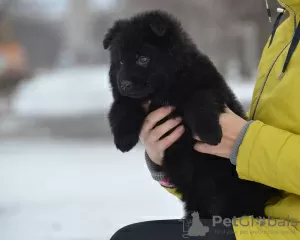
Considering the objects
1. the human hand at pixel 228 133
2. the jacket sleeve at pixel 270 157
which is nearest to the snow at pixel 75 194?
the human hand at pixel 228 133

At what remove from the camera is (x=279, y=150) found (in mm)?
1067

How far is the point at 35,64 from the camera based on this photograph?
4691 mm

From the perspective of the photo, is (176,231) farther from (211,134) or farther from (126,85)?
(126,85)

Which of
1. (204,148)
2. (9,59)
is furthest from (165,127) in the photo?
(9,59)

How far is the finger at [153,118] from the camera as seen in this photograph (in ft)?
4.48

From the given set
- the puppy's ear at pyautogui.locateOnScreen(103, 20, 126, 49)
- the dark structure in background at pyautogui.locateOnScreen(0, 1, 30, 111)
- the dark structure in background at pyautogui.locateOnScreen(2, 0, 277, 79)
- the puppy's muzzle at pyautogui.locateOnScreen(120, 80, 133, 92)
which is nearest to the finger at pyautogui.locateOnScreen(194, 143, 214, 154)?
the puppy's muzzle at pyautogui.locateOnScreen(120, 80, 133, 92)

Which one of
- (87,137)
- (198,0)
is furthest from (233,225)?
(87,137)

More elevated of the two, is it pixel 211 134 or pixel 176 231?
pixel 211 134

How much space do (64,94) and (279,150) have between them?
4.27 metres

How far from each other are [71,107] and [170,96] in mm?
3944

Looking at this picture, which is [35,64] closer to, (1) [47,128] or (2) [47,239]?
(1) [47,128]

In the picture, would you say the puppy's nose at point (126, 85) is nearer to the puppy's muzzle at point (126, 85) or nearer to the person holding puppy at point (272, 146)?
the puppy's muzzle at point (126, 85)

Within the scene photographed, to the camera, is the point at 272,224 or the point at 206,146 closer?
the point at 272,224

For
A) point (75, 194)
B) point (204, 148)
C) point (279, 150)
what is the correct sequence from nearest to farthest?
point (279, 150) < point (204, 148) < point (75, 194)
